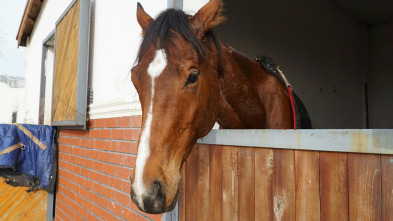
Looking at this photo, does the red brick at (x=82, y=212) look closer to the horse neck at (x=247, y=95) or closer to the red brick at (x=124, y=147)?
the red brick at (x=124, y=147)

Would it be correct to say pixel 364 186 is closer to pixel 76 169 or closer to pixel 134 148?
pixel 134 148

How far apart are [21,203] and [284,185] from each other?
448cm

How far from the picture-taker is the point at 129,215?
2.41 m

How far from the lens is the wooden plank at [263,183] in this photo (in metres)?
1.33

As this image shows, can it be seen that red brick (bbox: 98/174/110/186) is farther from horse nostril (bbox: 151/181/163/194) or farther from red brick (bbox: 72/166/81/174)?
horse nostril (bbox: 151/181/163/194)

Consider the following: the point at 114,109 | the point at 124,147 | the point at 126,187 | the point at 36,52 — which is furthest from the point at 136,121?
the point at 36,52

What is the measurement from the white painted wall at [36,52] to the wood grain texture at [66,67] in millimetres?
1198

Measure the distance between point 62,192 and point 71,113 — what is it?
1.47 meters

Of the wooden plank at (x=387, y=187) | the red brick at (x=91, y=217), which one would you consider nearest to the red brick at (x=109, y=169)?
the red brick at (x=91, y=217)

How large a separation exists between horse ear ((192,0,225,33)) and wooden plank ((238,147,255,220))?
74 cm

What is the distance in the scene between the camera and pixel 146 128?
1.24 meters

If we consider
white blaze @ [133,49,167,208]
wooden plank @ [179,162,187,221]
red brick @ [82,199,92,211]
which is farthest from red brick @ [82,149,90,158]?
white blaze @ [133,49,167,208]

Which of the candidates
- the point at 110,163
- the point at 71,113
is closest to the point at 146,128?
the point at 110,163

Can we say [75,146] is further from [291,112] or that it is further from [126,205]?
[291,112]
